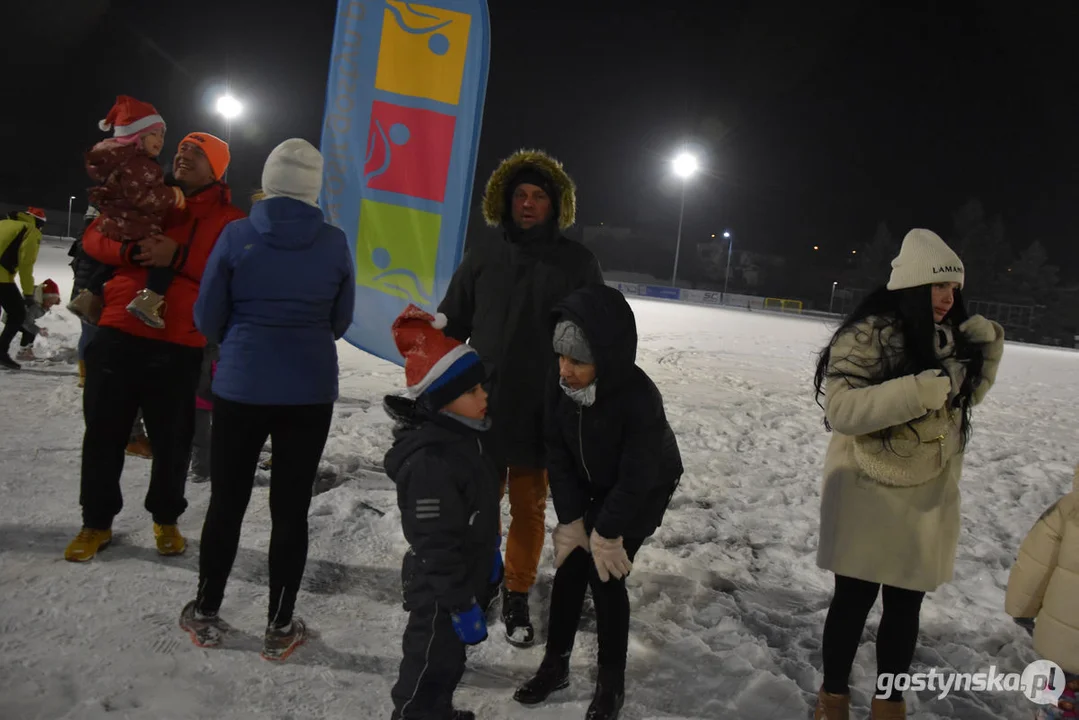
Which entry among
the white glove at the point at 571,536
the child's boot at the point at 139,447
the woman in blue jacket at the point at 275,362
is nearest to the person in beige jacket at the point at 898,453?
the white glove at the point at 571,536

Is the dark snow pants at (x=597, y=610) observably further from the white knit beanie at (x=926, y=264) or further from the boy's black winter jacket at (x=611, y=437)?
the white knit beanie at (x=926, y=264)

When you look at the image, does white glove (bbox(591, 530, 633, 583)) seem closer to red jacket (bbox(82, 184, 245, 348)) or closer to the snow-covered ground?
the snow-covered ground

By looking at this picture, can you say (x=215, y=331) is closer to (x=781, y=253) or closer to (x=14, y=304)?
(x=14, y=304)

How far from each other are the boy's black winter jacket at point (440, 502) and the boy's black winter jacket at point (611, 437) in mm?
371

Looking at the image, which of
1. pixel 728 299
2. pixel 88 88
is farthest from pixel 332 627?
pixel 88 88

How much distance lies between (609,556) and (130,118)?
303 centimetres

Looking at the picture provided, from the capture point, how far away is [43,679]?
2.52 m

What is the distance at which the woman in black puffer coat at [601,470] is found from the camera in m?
2.36

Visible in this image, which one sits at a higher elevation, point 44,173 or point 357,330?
point 44,173

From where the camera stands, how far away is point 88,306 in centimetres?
330

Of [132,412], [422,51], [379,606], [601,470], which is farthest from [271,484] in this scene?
[422,51]

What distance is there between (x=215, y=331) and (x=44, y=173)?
212ft

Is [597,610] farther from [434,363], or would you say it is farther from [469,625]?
[434,363]

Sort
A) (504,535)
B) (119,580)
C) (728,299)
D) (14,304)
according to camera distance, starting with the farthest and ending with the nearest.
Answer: (728,299), (14,304), (504,535), (119,580)
